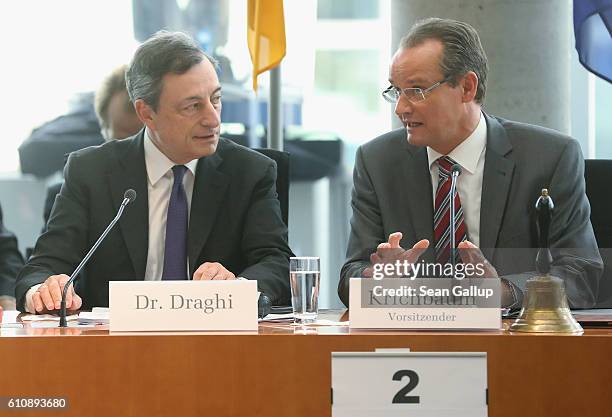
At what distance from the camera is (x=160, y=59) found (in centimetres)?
309

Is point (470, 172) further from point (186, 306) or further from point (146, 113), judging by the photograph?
point (186, 306)

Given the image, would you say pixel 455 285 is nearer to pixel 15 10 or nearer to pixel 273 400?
pixel 273 400

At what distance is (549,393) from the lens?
1.78m

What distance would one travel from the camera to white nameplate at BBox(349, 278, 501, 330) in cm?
188

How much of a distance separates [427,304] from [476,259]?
156 mm

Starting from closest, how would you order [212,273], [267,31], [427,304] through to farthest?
[427,304], [212,273], [267,31]

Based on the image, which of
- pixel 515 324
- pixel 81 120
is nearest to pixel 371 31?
pixel 81 120

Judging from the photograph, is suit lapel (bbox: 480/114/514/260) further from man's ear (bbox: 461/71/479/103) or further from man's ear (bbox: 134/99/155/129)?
man's ear (bbox: 134/99/155/129)

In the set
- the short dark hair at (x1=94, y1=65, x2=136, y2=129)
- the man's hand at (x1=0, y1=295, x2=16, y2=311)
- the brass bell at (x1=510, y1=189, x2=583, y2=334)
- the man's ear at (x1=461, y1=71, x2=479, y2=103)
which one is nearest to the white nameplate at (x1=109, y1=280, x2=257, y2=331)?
the brass bell at (x1=510, y1=189, x2=583, y2=334)

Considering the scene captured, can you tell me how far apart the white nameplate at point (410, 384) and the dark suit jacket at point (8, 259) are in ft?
6.70

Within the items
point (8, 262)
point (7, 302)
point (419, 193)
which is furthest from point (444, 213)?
point (8, 262)

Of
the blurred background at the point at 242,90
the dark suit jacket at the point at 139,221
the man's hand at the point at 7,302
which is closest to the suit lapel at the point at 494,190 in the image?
the dark suit jacket at the point at 139,221

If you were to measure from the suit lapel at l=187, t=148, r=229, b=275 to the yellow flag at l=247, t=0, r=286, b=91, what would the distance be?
598 millimetres

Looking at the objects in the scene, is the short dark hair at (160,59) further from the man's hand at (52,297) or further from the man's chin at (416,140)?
the man's hand at (52,297)
